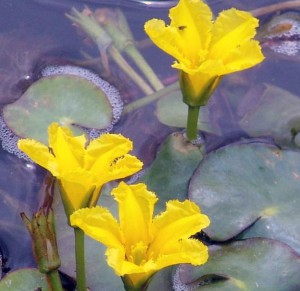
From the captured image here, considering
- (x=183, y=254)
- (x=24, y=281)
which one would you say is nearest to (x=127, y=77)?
(x=24, y=281)

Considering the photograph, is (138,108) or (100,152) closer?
(100,152)

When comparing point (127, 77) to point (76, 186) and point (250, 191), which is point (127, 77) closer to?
point (250, 191)

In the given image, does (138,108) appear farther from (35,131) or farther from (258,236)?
(258,236)

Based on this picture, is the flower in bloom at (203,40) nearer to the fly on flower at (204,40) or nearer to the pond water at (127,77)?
the fly on flower at (204,40)

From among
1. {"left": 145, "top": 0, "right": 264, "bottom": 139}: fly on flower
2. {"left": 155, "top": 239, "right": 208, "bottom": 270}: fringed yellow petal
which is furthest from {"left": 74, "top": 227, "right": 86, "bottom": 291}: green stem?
{"left": 145, "top": 0, "right": 264, "bottom": 139}: fly on flower

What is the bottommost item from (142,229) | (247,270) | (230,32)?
(247,270)

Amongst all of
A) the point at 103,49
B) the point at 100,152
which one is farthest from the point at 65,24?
the point at 100,152

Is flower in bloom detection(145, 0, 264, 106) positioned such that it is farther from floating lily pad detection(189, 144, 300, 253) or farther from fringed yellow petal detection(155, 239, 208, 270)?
fringed yellow petal detection(155, 239, 208, 270)
